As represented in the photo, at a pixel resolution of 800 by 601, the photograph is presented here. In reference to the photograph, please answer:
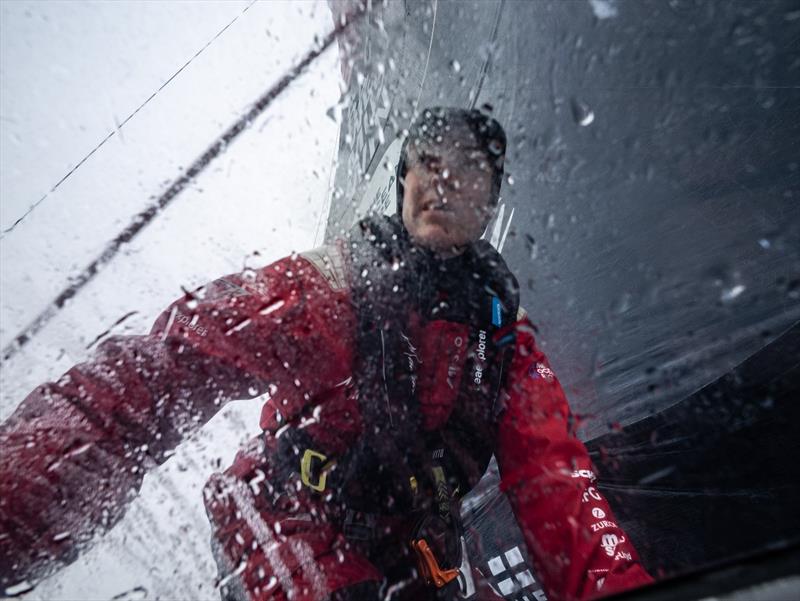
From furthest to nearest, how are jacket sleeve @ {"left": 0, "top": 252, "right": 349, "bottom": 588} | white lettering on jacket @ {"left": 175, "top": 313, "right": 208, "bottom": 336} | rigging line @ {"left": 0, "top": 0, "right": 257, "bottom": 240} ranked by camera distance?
1. rigging line @ {"left": 0, "top": 0, "right": 257, "bottom": 240}
2. white lettering on jacket @ {"left": 175, "top": 313, "right": 208, "bottom": 336}
3. jacket sleeve @ {"left": 0, "top": 252, "right": 349, "bottom": 588}

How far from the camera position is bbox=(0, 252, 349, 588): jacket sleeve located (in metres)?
0.39

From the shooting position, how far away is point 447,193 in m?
0.56

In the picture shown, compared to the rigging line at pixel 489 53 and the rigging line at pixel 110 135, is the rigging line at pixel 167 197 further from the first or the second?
the rigging line at pixel 489 53

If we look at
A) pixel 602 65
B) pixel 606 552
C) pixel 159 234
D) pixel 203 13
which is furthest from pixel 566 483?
pixel 203 13

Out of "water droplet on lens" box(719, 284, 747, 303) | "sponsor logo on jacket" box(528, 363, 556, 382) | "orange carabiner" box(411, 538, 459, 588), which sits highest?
"sponsor logo on jacket" box(528, 363, 556, 382)

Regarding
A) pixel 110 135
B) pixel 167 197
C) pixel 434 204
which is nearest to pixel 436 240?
pixel 434 204

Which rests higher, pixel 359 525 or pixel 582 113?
pixel 582 113

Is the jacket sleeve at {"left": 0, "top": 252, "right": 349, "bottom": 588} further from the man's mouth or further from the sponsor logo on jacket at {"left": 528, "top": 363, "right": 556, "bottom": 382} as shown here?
the sponsor logo on jacket at {"left": 528, "top": 363, "right": 556, "bottom": 382}

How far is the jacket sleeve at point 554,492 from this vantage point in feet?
1.63

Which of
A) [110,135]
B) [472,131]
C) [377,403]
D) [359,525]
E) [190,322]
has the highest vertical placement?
[110,135]

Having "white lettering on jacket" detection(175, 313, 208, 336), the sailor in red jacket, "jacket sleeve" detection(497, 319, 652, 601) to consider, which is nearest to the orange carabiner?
the sailor in red jacket

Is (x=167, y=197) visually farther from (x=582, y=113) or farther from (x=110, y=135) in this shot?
(x=582, y=113)

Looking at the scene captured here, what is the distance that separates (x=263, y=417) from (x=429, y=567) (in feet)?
0.91

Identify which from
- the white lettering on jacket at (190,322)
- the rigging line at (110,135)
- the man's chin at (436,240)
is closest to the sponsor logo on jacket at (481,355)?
the man's chin at (436,240)
